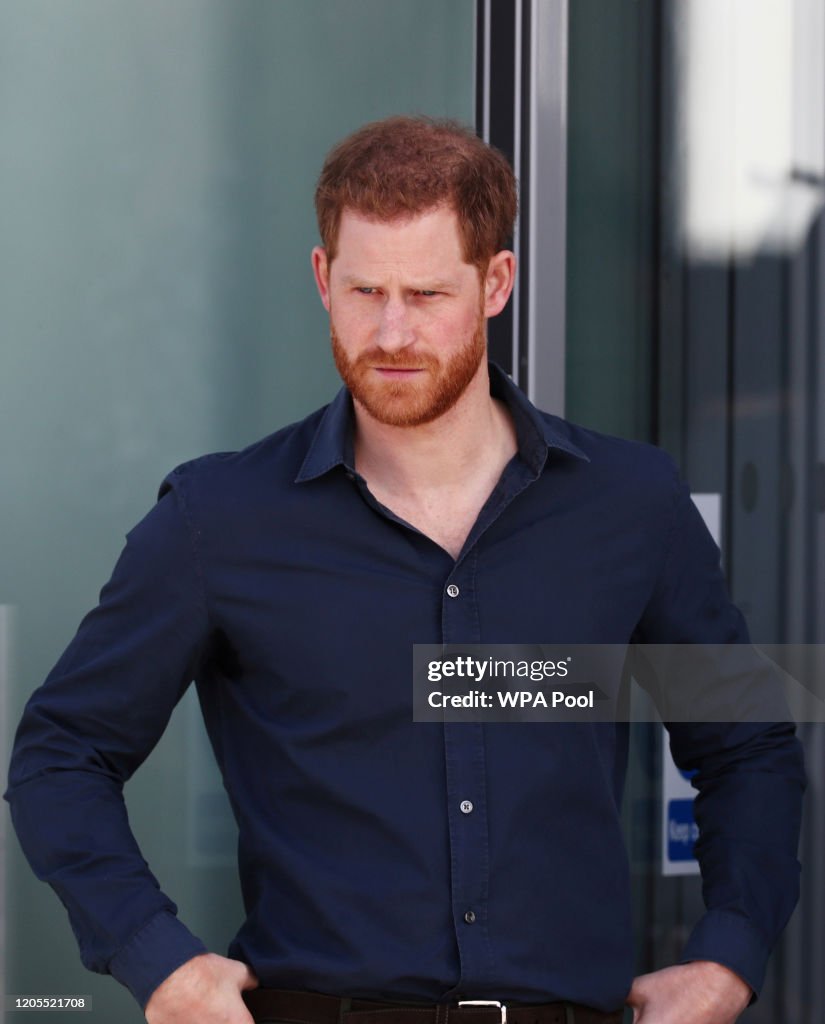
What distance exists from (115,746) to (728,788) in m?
0.81

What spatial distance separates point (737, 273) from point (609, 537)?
1.03 metres

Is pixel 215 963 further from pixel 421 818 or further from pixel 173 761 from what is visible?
pixel 173 761

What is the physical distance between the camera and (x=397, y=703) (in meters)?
1.94

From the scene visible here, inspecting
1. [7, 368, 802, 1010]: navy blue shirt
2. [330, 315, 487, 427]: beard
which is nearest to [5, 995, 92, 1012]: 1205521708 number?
[7, 368, 802, 1010]: navy blue shirt

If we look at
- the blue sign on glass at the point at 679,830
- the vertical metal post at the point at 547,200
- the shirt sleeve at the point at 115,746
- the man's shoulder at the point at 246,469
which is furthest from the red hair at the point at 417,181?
the blue sign on glass at the point at 679,830

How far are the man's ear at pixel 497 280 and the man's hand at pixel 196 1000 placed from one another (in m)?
0.90

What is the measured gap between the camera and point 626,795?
10.1 ft

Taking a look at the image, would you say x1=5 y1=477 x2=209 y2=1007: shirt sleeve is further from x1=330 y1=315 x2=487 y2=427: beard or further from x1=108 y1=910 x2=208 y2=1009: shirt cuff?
x1=330 y1=315 x2=487 y2=427: beard

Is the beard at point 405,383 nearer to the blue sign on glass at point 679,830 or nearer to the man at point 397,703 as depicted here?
the man at point 397,703

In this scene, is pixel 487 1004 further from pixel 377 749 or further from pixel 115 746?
pixel 115 746

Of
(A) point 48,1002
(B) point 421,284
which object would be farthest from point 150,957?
(A) point 48,1002

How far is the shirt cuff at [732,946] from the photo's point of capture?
2.00 meters

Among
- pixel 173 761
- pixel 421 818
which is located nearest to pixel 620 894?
pixel 421 818

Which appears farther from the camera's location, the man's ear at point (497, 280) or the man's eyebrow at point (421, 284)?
the man's ear at point (497, 280)
